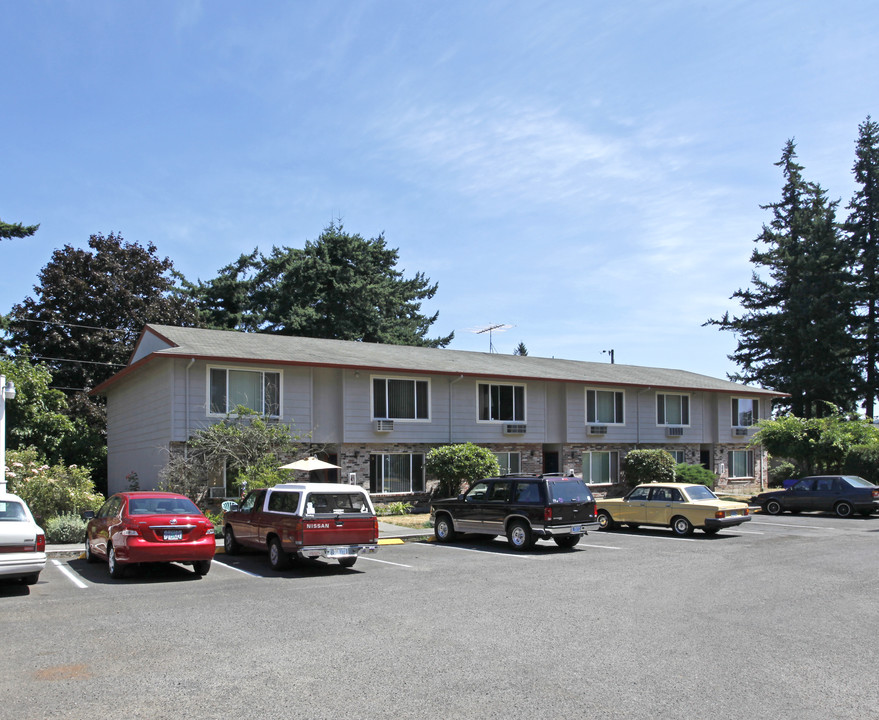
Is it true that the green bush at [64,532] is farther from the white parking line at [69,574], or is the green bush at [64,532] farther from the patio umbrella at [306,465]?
the patio umbrella at [306,465]

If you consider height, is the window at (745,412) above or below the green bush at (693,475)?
above

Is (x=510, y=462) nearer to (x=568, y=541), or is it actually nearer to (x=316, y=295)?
(x=568, y=541)

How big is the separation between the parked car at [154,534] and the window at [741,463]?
2910 cm

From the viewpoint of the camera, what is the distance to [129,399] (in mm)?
28281

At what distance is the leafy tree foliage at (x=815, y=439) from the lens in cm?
3238

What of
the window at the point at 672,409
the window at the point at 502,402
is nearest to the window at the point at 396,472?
the window at the point at 502,402

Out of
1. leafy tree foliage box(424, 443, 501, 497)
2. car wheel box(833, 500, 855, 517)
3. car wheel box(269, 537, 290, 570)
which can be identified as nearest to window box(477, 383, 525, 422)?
leafy tree foliage box(424, 443, 501, 497)

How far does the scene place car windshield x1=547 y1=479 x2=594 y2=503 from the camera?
56.3ft

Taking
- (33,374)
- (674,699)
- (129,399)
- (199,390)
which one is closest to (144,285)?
(33,374)

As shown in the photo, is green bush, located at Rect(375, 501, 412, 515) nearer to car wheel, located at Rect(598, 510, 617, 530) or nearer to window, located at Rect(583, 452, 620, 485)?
car wheel, located at Rect(598, 510, 617, 530)

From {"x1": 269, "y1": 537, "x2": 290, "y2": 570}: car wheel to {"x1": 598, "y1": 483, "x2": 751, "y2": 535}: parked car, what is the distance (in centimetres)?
860

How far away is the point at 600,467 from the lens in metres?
32.4

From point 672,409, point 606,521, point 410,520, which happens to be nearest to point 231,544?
point 410,520

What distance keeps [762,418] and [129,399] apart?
94.3 ft
